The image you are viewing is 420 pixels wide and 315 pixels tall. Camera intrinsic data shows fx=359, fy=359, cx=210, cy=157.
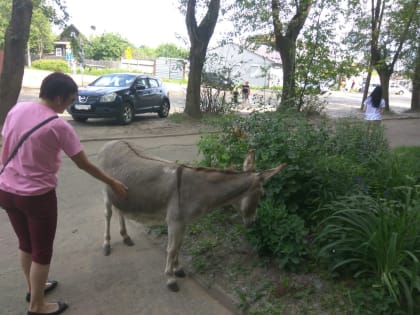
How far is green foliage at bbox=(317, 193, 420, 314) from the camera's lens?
9.57ft

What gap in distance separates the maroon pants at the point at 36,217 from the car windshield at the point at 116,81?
36.0 ft

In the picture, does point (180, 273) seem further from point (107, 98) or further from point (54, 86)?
point (107, 98)

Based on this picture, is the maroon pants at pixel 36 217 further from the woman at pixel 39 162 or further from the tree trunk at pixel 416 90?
the tree trunk at pixel 416 90

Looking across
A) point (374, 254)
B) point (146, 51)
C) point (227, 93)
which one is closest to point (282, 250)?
point (374, 254)

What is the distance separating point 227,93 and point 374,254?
12638 millimetres

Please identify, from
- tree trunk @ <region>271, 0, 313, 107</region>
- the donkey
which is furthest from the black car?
the donkey

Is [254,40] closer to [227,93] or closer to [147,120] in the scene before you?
[227,93]

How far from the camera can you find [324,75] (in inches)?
397

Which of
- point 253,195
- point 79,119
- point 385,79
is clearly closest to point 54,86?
point 253,195

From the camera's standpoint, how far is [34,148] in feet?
8.20

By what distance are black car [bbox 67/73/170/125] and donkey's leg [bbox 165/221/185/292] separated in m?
9.51

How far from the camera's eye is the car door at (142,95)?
1341 cm

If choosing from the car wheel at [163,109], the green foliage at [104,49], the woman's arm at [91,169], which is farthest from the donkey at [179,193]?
the green foliage at [104,49]

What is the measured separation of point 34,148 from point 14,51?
28.0ft
